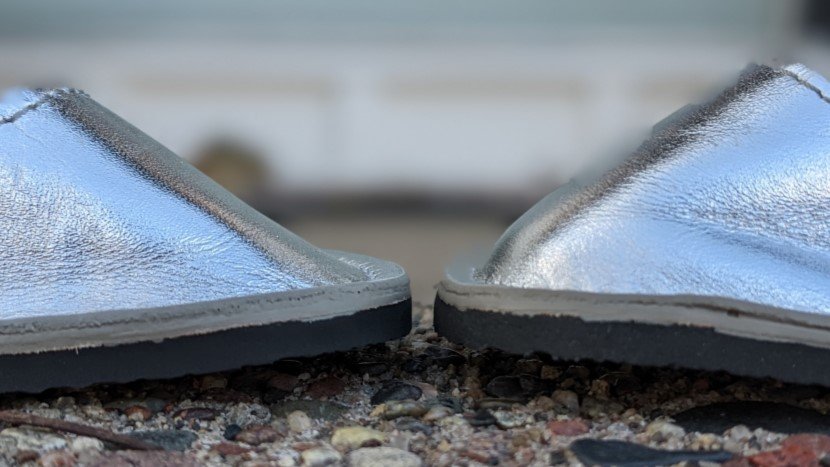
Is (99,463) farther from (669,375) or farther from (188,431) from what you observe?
(669,375)

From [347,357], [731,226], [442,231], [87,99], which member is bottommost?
[442,231]

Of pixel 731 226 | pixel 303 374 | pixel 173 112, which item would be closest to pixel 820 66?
pixel 731 226

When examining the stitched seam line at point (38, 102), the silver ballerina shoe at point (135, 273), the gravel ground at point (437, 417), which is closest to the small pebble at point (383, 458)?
the gravel ground at point (437, 417)

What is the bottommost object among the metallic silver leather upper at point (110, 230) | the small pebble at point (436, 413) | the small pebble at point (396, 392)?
the small pebble at point (396, 392)

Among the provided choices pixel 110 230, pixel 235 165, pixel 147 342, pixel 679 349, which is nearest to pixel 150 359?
pixel 147 342

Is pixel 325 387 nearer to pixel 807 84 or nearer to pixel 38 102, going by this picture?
pixel 38 102

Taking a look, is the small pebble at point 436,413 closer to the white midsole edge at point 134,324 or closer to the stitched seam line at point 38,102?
the white midsole edge at point 134,324

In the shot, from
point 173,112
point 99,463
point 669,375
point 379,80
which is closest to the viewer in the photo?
point 99,463
